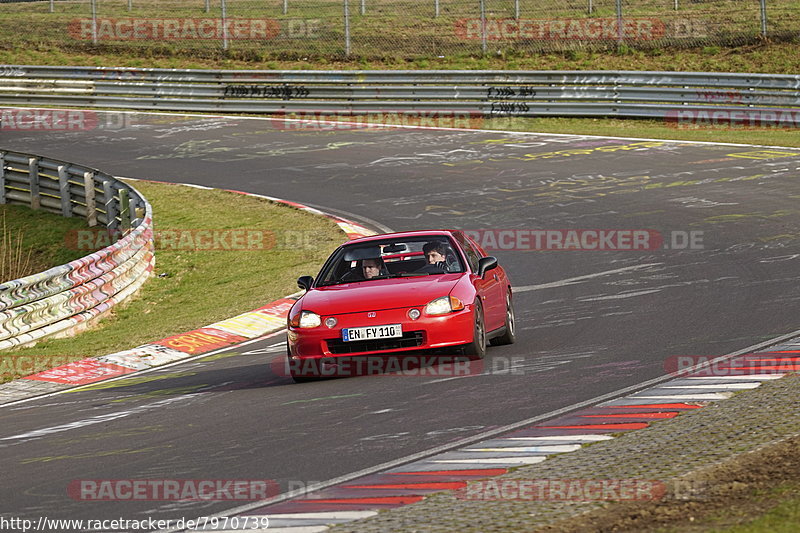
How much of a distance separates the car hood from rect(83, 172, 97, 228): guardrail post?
11.2 metres

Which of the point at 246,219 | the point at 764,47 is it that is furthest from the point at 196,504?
the point at 764,47

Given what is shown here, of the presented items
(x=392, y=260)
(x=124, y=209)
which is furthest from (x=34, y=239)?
(x=392, y=260)

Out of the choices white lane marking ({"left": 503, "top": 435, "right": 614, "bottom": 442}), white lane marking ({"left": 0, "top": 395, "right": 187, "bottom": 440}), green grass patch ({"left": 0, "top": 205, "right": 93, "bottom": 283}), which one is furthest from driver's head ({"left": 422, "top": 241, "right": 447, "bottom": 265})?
green grass patch ({"left": 0, "top": 205, "right": 93, "bottom": 283})

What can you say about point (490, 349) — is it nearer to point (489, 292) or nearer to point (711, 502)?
point (489, 292)

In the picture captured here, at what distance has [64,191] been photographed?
2189 cm

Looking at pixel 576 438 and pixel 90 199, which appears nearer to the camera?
pixel 576 438

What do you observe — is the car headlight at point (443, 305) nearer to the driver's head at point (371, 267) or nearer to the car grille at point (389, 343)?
the car grille at point (389, 343)

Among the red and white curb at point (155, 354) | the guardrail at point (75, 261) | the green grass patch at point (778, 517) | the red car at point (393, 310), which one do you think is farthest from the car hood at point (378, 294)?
the green grass patch at point (778, 517)

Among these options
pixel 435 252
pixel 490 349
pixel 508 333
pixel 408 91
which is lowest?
pixel 490 349

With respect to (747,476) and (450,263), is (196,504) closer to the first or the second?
(747,476)

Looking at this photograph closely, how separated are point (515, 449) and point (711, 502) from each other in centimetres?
164

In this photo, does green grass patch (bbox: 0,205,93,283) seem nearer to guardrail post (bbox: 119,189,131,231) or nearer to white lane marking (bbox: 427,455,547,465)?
guardrail post (bbox: 119,189,131,231)

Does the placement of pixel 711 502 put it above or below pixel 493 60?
below

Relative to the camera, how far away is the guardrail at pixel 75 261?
1305cm
